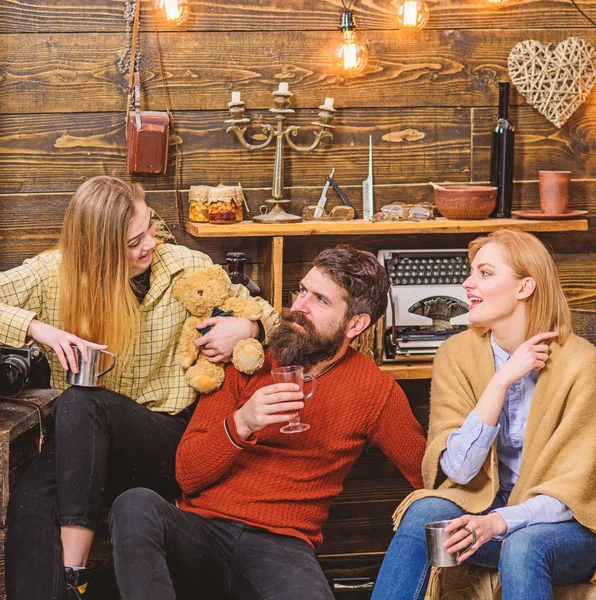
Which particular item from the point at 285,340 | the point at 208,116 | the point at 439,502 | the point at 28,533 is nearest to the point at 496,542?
the point at 439,502

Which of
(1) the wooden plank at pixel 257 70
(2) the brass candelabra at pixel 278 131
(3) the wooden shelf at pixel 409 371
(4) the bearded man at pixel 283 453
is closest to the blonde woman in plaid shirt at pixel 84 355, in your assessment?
(4) the bearded man at pixel 283 453

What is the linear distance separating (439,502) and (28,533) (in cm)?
98

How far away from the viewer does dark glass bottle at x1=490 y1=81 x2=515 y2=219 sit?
9.58 feet

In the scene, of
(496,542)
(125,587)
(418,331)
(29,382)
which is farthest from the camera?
(418,331)

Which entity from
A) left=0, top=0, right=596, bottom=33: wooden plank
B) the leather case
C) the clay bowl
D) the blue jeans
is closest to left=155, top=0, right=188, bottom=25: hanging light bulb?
left=0, top=0, right=596, bottom=33: wooden plank

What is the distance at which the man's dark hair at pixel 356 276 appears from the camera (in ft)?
7.40

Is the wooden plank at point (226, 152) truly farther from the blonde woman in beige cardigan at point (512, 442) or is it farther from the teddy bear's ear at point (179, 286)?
the blonde woman in beige cardigan at point (512, 442)

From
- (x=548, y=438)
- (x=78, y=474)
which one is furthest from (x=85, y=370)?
(x=548, y=438)

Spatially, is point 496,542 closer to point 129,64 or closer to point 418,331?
point 418,331

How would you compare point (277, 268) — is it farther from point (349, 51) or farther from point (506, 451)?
point (506, 451)

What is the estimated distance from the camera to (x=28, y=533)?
2064 mm

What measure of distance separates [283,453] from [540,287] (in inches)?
30.0

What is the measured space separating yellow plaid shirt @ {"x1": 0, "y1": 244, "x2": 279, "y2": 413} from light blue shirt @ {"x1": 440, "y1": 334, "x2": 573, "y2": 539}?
63 cm

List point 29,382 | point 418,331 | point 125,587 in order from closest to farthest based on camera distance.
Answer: point 125,587 → point 29,382 → point 418,331
